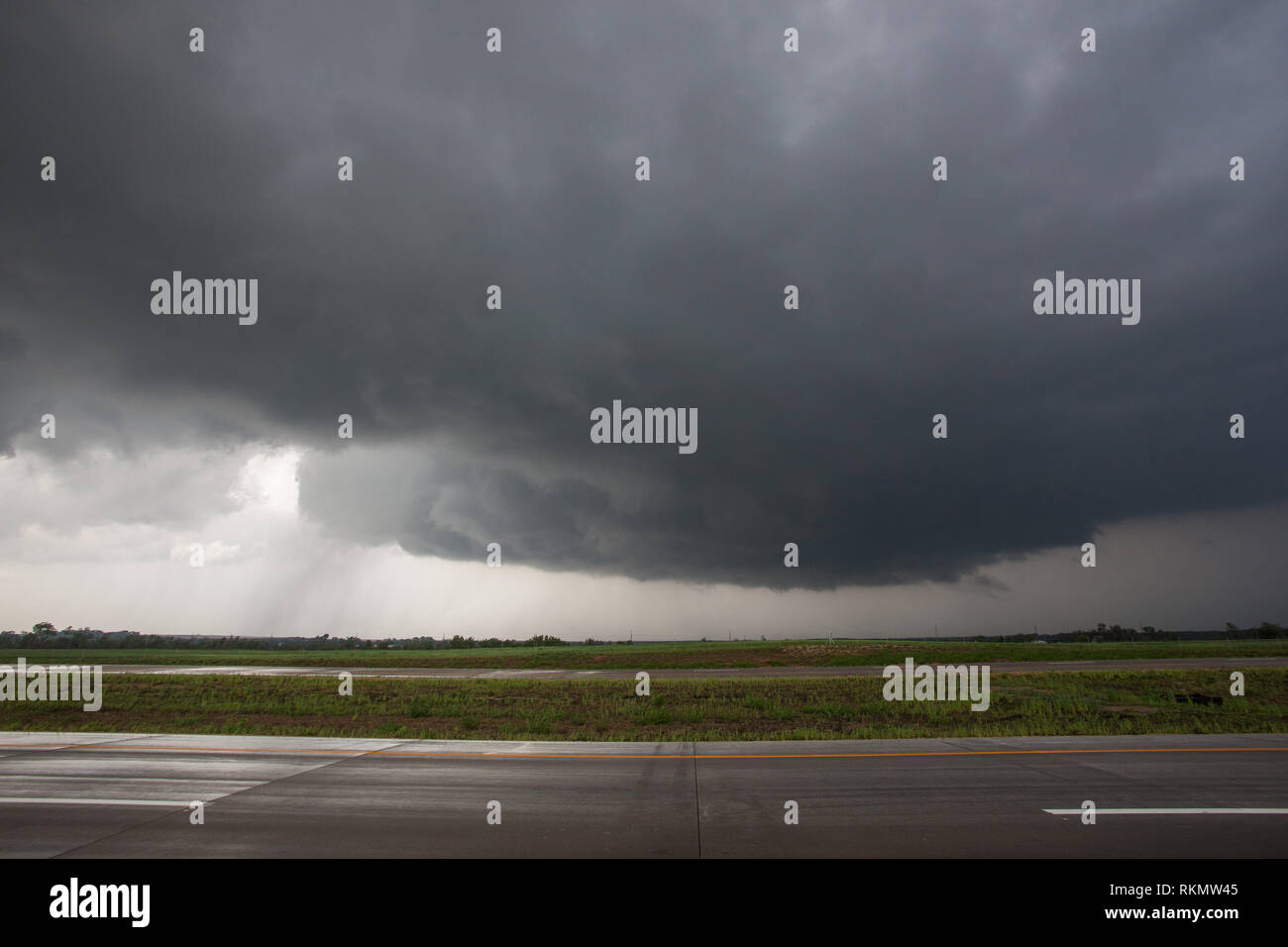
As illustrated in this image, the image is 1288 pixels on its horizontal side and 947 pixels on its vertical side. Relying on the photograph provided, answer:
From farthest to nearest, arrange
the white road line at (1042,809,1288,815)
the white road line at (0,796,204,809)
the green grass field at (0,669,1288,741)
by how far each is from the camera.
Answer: the green grass field at (0,669,1288,741) < the white road line at (0,796,204,809) < the white road line at (1042,809,1288,815)

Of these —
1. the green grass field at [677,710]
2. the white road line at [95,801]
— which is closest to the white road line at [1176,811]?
the green grass field at [677,710]

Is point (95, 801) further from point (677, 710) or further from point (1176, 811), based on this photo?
point (677, 710)

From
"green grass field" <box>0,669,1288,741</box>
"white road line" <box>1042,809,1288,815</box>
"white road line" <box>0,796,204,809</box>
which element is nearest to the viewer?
"white road line" <box>1042,809,1288,815</box>

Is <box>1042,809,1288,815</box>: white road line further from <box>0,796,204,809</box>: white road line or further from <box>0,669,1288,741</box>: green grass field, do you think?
<box>0,796,204,809</box>: white road line

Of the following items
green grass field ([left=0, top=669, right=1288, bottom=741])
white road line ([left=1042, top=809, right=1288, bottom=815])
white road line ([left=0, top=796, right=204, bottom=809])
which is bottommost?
green grass field ([left=0, top=669, right=1288, bottom=741])

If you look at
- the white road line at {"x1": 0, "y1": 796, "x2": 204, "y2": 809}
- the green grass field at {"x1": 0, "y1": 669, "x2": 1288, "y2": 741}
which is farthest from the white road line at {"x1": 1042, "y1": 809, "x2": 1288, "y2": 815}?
the white road line at {"x1": 0, "y1": 796, "x2": 204, "y2": 809}

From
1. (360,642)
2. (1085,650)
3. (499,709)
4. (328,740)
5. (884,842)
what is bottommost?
(360,642)

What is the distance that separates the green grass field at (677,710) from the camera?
57.7 ft

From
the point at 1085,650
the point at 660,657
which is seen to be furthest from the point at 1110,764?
the point at 1085,650

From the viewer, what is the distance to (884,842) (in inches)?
255

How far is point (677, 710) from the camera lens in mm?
22969

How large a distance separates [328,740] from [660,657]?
49916 millimetres

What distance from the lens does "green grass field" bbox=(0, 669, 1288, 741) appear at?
57.7ft
